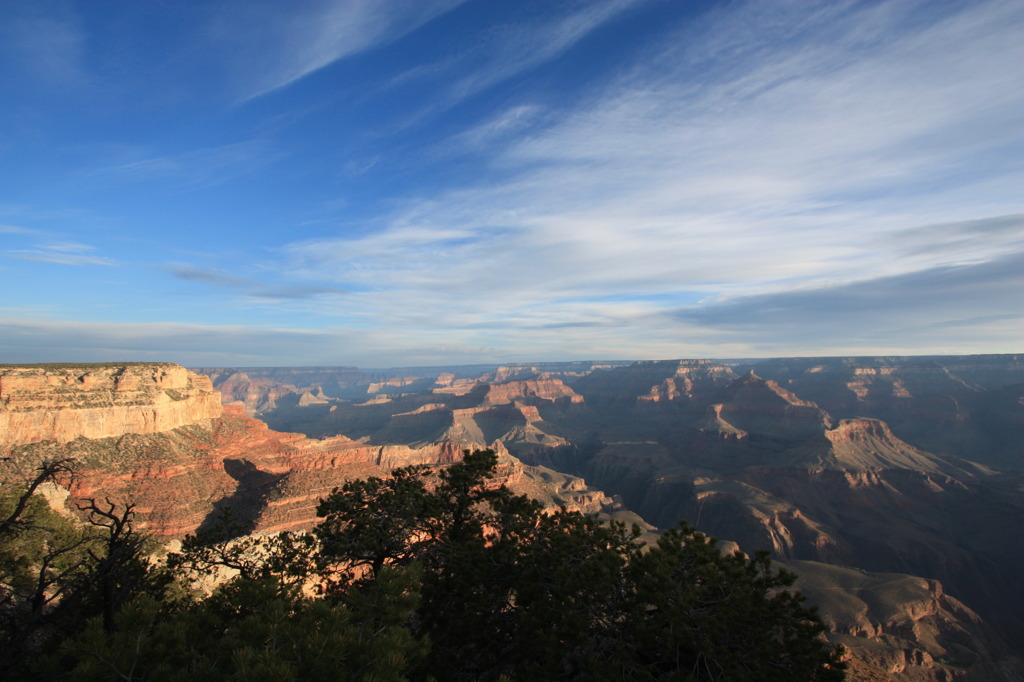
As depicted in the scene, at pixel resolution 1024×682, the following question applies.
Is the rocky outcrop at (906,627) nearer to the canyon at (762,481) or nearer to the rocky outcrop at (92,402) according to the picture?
the canyon at (762,481)

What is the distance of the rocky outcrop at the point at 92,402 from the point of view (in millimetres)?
55625

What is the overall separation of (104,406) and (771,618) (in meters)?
81.3

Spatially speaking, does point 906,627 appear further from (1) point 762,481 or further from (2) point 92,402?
(2) point 92,402

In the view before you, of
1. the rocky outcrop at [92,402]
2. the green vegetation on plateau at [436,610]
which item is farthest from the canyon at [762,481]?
the green vegetation on plateau at [436,610]

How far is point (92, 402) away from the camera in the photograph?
61.2 m

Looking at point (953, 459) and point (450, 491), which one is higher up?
point (450, 491)

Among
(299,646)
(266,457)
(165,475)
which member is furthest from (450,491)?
(266,457)

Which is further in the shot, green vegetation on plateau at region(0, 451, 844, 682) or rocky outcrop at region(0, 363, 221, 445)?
rocky outcrop at region(0, 363, 221, 445)

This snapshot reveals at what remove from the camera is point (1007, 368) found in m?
194

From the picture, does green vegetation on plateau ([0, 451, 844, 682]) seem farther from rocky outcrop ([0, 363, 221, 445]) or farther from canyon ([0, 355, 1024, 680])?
rocky outcrop ([0, 363, 221, 445])

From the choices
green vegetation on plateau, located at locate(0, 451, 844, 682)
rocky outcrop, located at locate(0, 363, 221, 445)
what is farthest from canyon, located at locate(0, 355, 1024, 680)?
green vegetation on plateau, located at locate(0, 451, 844, 682)

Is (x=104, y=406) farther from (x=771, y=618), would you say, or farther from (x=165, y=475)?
(x=771, y=618)

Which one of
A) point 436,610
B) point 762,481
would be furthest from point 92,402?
point 762,481

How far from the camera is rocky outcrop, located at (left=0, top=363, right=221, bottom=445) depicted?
55625 millimetres
